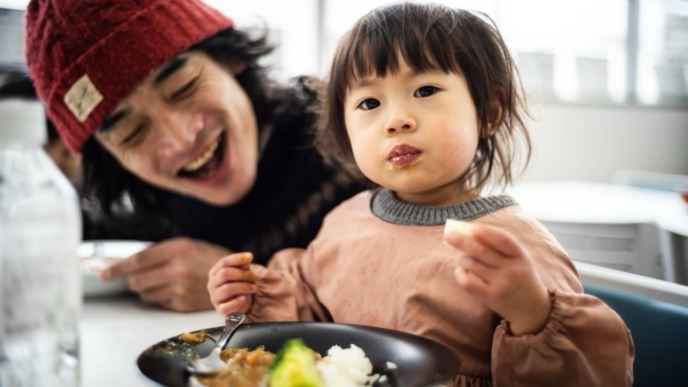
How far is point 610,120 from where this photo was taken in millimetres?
5676

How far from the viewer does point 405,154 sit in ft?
3.38

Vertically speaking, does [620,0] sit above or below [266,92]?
below

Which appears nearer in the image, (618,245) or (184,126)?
(184,126)

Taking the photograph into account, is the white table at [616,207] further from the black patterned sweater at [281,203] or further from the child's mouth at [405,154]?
the child's mouth at [405,154]

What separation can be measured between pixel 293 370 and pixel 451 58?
2.08 ft

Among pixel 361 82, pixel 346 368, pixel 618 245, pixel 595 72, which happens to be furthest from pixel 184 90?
pixel 595 72

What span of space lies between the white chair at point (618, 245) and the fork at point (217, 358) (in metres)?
1.50

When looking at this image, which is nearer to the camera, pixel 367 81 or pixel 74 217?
pixel 74 217

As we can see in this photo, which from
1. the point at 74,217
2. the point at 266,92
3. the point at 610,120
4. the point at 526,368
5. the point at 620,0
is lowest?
the point at 610,120

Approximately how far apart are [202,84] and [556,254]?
0.96m

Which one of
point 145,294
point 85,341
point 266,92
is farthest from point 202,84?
point 85,341

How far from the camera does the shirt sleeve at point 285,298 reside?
117 centimetres

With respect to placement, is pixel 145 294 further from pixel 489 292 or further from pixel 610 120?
pixel 610 120

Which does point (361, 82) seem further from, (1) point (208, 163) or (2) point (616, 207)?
(2) point (616, 207)
